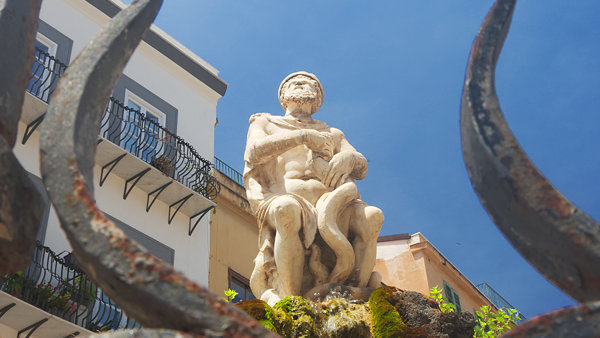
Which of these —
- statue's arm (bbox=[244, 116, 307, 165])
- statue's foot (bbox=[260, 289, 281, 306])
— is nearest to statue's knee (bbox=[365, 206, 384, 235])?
statue's arm (bbox=[244, 116, 307, 165])

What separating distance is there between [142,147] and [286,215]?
400 inches

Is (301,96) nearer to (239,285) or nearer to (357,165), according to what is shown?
(357,165)

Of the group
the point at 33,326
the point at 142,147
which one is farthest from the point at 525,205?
the point at 142,147

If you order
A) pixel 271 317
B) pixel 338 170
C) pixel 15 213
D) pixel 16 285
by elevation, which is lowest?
pixel 15 213

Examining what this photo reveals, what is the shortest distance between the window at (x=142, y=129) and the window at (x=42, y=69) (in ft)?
5.11

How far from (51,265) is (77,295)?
2.39 feet

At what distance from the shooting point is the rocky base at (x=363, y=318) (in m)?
5.84

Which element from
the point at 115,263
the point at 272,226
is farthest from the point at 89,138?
the point at 272,226

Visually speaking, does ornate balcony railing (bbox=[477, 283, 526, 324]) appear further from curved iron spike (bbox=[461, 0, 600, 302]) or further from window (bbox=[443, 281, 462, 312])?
curved iron spike (bbox=[461, 0, 600, 302])

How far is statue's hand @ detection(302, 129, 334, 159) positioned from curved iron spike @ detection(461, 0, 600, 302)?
599cm

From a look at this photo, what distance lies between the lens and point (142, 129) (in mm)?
16531

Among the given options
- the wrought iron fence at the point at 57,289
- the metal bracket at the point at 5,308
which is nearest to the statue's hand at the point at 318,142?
the wrought iron fence at the point at 57,289

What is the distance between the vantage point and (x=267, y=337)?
4.56 feet

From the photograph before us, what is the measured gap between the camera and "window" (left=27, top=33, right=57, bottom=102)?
1455cm
